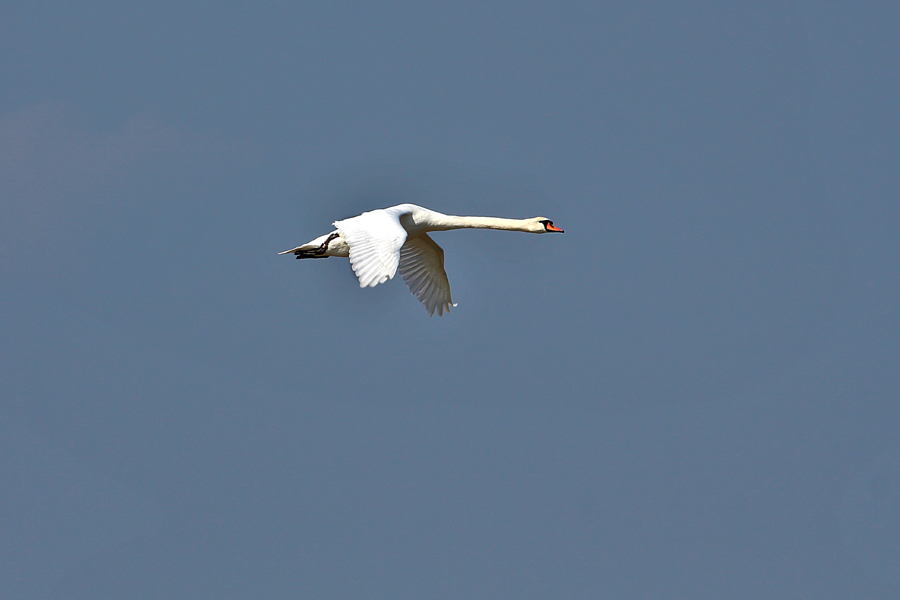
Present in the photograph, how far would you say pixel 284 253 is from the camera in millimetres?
36875

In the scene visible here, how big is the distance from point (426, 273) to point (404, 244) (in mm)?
3512

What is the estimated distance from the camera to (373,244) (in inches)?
1201

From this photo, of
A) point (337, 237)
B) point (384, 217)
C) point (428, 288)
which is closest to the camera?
point (384, 217)

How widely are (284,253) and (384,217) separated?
5.22 metres

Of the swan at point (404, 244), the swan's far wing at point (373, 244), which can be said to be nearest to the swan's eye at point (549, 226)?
the swan at point (404, 244)

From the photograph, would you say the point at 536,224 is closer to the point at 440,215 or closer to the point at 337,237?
the point at 440,215

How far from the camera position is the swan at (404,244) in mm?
29875

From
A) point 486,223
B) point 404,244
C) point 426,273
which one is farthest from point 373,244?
point 426,273

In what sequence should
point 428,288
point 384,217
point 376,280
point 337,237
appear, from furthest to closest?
point 428,288 → point 337,237 → point 384,217 → point 376,280

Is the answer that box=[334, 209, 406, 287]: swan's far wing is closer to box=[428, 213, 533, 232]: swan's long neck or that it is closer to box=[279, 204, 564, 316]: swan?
box=[279, 204, 564, 316]: swan

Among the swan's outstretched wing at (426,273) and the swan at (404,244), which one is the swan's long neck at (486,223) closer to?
the swan at (404,244)

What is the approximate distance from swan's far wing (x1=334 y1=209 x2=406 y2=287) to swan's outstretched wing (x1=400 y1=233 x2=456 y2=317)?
6.86 meters

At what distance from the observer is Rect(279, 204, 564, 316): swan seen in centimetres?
2988

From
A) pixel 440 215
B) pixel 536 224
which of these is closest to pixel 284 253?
pixel 440 215
